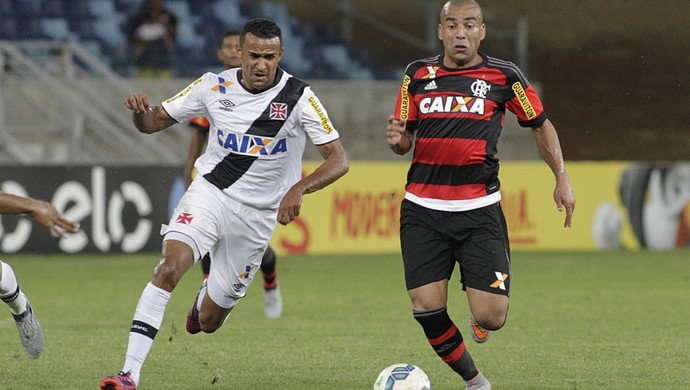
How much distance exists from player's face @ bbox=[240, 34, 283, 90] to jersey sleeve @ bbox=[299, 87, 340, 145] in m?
0.26

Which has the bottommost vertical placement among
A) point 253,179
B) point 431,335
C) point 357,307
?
point 357,307

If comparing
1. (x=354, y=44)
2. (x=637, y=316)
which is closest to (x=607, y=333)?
(x=637, y=316)

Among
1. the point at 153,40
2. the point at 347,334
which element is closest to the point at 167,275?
the point at 347,334

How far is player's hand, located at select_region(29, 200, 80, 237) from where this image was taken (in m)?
5.47

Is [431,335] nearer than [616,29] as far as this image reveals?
Yes

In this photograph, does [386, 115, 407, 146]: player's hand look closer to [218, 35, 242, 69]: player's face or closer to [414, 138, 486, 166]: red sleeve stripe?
[414, 138, 486, 166]: red sleeve stripe

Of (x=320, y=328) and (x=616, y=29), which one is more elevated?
(x=616, y=29)

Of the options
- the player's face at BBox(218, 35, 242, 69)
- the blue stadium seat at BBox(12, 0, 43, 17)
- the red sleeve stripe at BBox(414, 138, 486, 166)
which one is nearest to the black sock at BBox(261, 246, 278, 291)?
the player's face at BBox(218, 35, 242, 69)

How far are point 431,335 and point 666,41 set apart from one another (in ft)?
67.7

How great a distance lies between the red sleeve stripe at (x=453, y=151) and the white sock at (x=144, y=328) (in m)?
1.54

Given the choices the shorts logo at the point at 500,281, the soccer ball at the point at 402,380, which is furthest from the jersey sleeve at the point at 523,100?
the soccer ball at the point at 402,380

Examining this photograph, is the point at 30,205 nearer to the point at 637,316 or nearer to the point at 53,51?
the point at 637,316

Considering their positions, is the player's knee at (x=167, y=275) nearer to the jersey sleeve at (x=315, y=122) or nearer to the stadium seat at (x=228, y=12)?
the jersey sleeve at (x=315, y=122)

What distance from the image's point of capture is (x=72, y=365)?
7500 mm
